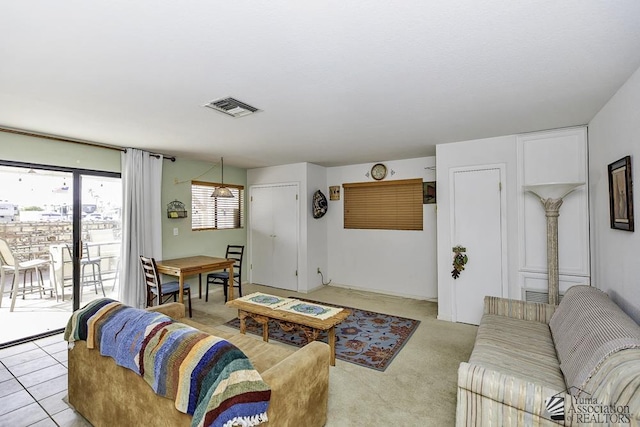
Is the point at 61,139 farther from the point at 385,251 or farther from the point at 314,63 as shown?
the point at 385,251

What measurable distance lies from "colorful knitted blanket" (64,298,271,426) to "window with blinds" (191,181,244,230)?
144 inches

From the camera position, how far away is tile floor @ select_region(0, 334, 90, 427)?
2094 millimetres

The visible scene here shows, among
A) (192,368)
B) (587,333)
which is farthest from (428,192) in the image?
(192,368)

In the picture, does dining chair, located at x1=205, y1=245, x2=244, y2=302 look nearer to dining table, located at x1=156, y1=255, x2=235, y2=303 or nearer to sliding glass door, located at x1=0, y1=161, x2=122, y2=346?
dining table, located at x1=156, y1=255, x2=235, y2=303

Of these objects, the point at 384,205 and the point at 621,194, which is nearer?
the point at 621,194

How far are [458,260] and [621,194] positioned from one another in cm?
184

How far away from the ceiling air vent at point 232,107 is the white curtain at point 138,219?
7.51 feet

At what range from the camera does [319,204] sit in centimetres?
560

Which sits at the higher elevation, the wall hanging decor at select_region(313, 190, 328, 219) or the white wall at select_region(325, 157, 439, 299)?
the wall hanging decor at select_region(313, 190, 328, 219)

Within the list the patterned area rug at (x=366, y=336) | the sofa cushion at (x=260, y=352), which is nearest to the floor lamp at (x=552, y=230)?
the patterned area rug at (x=366, y=336)

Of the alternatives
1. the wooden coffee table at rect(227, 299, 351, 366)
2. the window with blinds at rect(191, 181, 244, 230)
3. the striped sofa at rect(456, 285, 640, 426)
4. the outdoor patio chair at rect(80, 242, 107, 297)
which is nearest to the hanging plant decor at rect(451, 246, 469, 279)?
the striped sofa at rect(456, 285, 640, 426)

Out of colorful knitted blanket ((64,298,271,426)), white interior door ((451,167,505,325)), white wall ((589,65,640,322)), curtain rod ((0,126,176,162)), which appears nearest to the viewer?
colorful knitted blanket ((64,298,271,426))

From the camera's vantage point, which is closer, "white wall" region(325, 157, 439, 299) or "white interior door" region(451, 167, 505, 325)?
"white interior door" region(451, 167, 505, 325)

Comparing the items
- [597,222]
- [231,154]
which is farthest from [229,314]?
[597,222]
